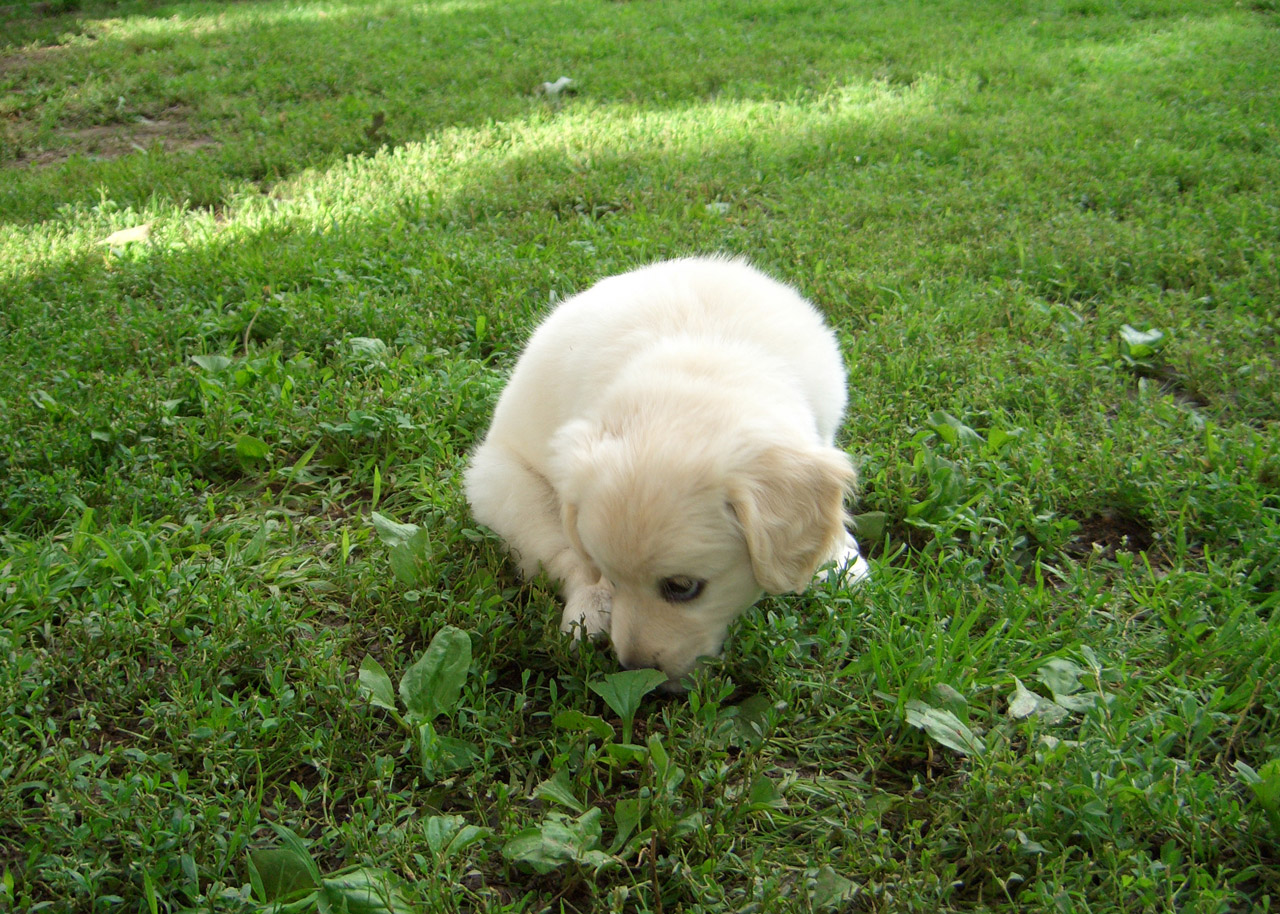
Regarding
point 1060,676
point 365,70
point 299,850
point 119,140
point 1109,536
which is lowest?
point 1109,536

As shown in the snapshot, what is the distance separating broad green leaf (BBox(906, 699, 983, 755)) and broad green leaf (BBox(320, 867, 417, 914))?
1.12 meters

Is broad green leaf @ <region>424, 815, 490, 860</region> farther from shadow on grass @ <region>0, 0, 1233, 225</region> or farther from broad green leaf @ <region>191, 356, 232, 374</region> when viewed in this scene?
shadow on grass @ <region>0, 0, 1233, 225</region>

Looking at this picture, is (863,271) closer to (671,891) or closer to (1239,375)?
(1239,375)

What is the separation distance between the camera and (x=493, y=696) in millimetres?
2207

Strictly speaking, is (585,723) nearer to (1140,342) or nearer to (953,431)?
(953,431)

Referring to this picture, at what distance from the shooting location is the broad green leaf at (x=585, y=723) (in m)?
2.05

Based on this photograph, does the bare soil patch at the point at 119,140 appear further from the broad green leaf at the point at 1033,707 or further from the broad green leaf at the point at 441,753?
the broad green leaf at the point at 1033,707

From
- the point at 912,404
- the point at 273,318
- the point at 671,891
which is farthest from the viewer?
the point at 273,318

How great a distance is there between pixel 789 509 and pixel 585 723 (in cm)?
66

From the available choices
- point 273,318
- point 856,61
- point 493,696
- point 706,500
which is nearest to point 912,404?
point 706,500

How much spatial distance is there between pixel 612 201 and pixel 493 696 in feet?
11.4

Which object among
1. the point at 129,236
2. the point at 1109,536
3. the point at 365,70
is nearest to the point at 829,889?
the point at 1109,536

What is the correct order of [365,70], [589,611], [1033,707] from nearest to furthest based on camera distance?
[1033,707]
[589,611]
[365,70]

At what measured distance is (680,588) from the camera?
215cm
